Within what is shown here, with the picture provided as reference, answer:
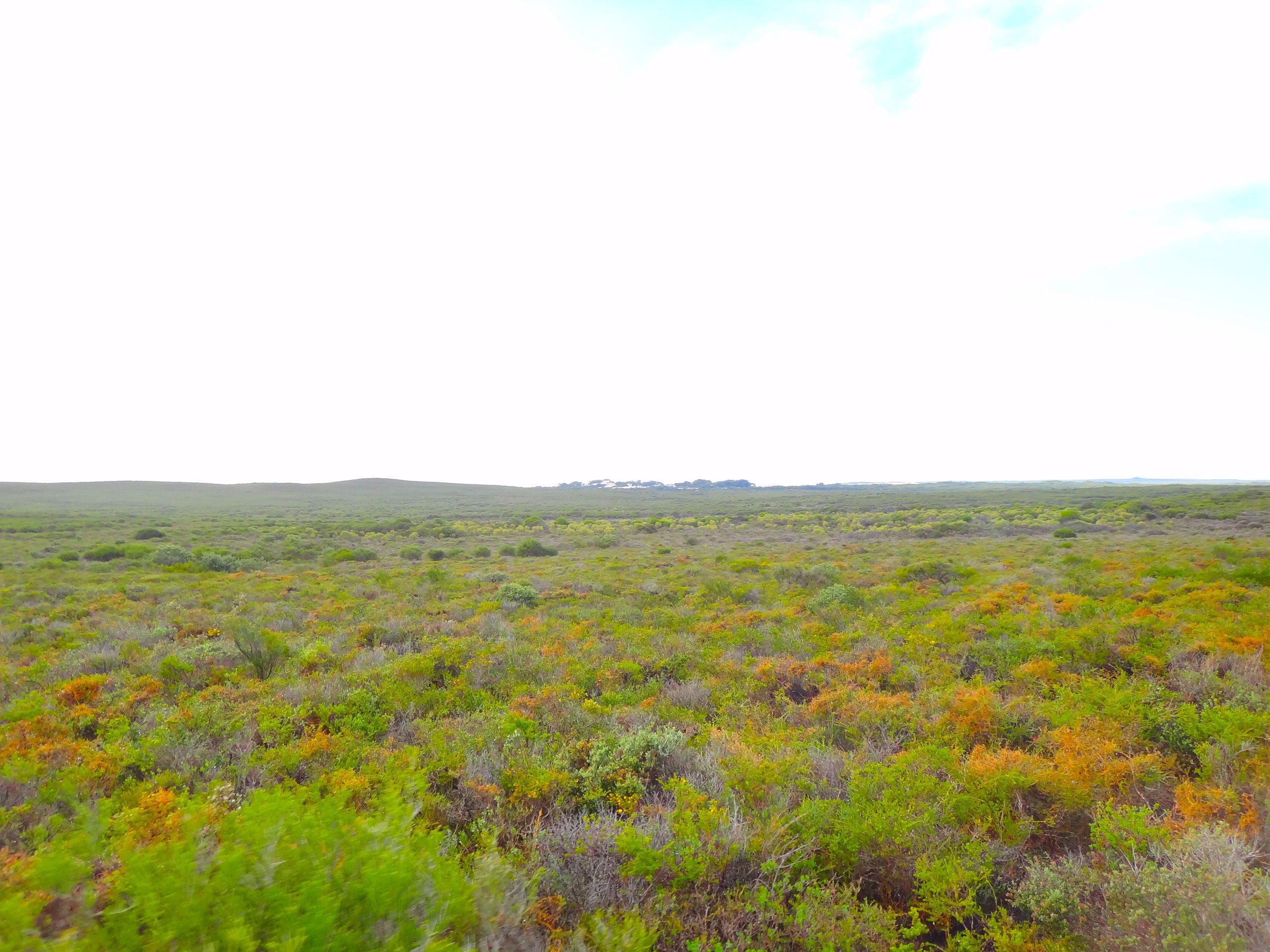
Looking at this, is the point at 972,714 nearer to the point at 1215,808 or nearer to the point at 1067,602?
the point at 1215,808

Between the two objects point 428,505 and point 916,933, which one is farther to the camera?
point 428,505

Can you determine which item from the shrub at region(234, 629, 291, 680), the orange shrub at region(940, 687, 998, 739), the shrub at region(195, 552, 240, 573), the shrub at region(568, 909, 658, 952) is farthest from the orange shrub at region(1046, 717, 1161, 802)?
the shrub at region(195, 552, 240, 573)

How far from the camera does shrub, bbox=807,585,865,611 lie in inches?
432

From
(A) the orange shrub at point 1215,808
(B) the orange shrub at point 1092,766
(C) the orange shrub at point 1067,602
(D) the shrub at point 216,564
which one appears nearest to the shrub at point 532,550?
(D) the shrub at point 216,564

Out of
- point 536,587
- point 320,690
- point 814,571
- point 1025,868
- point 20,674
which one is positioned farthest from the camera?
point 814,571

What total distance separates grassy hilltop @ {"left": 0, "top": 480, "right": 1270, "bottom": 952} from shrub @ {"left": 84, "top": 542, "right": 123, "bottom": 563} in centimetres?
997

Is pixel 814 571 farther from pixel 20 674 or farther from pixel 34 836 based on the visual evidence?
pixel 20 674

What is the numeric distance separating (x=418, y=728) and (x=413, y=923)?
11.8ft

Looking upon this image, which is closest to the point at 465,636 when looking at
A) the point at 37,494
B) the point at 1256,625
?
the point at 1256,625

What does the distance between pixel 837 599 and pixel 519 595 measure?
279 inches

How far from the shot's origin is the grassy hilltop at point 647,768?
2426 mm

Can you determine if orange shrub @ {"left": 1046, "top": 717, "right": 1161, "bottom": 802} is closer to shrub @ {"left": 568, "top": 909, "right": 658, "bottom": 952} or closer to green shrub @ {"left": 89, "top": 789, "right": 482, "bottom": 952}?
shrub @ {"left": 568, "top": 909, "right": 658, "bottom": 952}

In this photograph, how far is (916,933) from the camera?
9.21 feet

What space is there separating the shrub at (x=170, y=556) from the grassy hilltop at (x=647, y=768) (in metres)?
6.64
